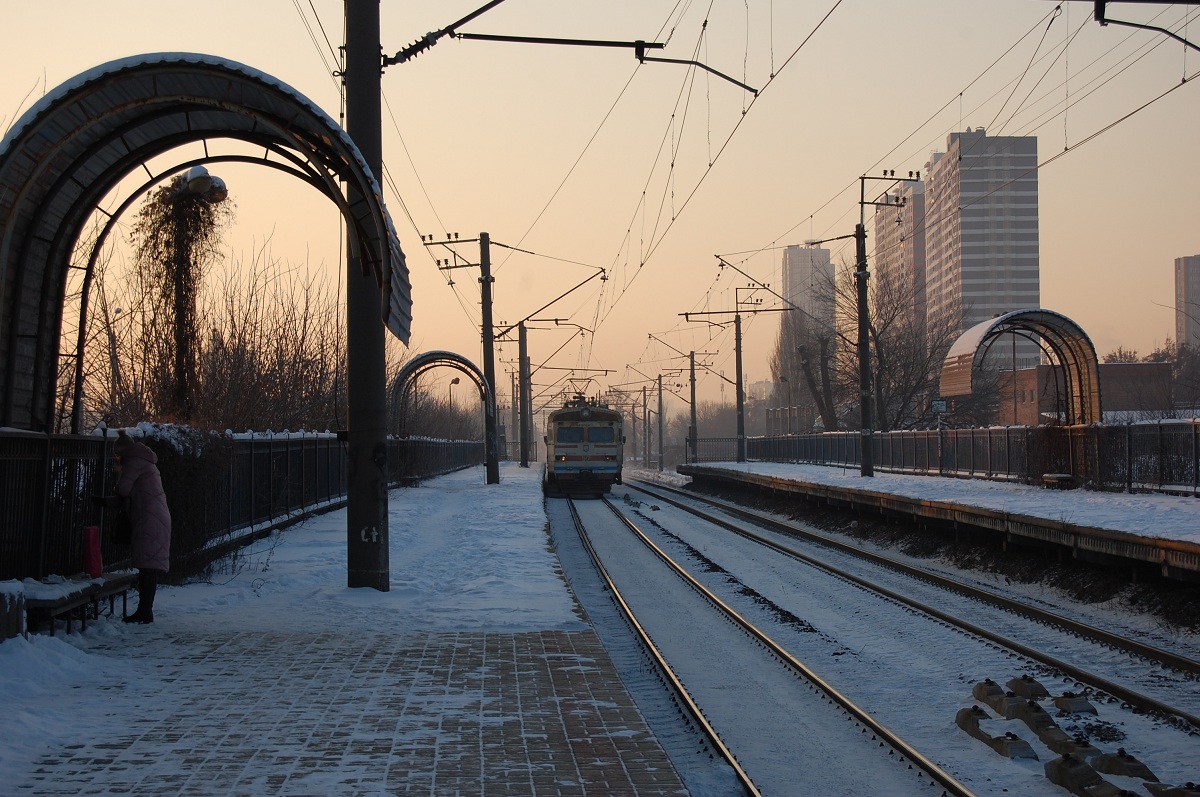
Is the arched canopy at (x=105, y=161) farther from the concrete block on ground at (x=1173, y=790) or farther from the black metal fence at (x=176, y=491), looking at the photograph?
the concrete block on ground at (x=1173, y=790)

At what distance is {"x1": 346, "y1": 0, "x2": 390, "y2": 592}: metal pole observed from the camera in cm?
1245

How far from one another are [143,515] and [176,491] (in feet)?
8.26

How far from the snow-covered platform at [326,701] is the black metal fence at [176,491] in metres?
0.67

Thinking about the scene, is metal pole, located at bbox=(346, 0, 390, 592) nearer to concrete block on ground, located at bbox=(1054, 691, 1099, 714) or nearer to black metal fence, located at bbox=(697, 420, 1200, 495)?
concrete block on ground, located at bbox=(1054, 691, 1099, 714)

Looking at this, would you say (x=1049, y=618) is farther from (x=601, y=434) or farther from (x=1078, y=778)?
(x=601, y=434)

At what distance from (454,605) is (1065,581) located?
887 centimetres

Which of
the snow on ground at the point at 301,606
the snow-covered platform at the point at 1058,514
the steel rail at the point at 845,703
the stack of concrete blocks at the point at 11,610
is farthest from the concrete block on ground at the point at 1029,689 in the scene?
the stack of concrete blocks at the point at 11,610

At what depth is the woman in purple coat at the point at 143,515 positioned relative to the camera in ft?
32.8

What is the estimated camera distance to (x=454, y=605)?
12.1 meters

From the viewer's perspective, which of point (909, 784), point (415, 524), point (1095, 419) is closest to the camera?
point (909, 784)

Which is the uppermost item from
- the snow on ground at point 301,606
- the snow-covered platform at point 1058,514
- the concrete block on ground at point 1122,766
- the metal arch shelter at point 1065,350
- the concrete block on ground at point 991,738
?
the metal arch shelter at point 1065,350

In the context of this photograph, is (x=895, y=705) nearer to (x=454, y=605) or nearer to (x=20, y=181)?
(x=454, y=605)

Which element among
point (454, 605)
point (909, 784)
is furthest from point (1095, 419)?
point (909, 784)

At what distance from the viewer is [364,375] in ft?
41.2
